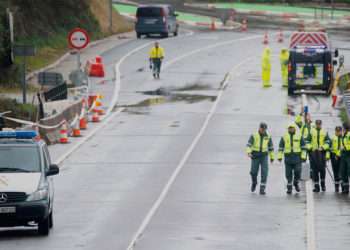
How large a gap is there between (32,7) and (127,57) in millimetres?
5893

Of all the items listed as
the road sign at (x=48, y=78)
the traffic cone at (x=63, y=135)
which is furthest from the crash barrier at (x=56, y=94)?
the traffic cone at (x=63, y=135)

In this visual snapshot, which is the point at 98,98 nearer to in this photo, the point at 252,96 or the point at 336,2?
the point at 252,96

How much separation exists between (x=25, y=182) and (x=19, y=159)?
42.8 inches

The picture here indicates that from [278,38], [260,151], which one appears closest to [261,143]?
[260,151]

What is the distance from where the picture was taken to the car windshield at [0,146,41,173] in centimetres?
2317

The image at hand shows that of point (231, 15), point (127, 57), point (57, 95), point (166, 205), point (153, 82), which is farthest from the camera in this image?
point (231, 15)

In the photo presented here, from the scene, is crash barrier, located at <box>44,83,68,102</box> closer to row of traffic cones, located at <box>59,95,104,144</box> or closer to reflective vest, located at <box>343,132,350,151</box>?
row of traffic cones, located at <box>59,95,104,144</box>

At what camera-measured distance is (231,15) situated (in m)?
85.1

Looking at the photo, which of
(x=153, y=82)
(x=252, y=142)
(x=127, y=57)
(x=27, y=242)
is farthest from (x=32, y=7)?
(x=27, y=242)

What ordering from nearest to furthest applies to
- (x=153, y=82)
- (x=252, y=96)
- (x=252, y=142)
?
(x=252, y=142) → (x=252, y=96) → (x=153, y=82)

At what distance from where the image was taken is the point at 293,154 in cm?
2861

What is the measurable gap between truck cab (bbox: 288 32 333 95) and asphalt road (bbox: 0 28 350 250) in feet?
3.26

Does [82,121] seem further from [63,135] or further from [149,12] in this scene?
[149,12]

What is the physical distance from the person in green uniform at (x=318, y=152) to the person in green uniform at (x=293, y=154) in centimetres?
56
